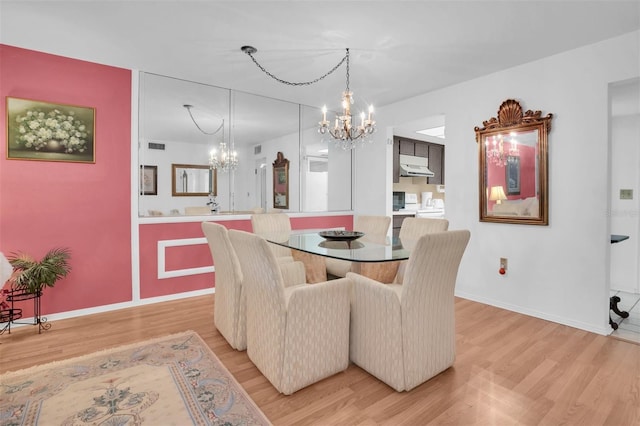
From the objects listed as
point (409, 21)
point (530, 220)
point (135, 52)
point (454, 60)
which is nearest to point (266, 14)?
point (409, 21)

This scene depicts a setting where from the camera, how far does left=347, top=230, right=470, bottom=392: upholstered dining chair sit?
5.78ft

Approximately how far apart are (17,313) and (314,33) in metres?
3.59

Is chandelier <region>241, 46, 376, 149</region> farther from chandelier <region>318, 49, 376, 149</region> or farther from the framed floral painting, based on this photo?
the framed floral painting

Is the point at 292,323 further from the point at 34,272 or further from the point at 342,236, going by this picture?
the point at 34,272

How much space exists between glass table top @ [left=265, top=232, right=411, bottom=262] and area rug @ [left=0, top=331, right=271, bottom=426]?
984 mm

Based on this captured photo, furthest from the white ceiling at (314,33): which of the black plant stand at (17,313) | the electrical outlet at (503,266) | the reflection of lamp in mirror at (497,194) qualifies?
the black plant stand at (17,313)

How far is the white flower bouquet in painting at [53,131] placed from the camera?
2887mm

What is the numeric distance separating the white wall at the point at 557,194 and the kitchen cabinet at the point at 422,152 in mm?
1430

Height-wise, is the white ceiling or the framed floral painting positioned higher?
the white ceiling

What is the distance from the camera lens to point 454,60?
3.14 meters

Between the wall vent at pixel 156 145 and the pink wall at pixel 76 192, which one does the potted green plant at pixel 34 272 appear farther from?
the wall vent at pixel 156 145

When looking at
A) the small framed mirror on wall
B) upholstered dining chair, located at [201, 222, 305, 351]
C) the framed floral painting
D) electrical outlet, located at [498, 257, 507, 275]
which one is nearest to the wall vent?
the framed floral painting

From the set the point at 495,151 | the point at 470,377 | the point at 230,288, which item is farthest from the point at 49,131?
the point at 495,151

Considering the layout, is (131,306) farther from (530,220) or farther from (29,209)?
(530,220)
